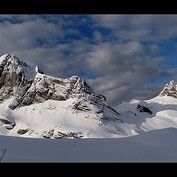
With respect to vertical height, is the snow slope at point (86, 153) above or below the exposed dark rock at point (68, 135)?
below

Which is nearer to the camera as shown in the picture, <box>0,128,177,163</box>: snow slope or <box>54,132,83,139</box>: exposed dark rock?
<box>0,128,177,163</box>: snow slope

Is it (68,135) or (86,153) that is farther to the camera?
(68,135)

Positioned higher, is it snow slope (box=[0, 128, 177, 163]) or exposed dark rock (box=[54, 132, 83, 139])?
exposed dark rock (box=[54, 132, 83, 139])

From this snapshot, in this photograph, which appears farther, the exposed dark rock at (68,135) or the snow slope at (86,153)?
the exposed dark rock at (68,135)

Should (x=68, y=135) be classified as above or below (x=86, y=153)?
above
